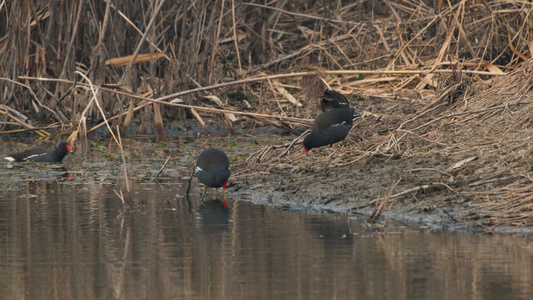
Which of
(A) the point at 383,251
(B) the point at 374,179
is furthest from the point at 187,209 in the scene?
(A) the point at 383,251

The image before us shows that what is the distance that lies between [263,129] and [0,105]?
4358 millimetres

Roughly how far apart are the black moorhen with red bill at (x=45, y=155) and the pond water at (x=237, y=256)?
11.9 ft

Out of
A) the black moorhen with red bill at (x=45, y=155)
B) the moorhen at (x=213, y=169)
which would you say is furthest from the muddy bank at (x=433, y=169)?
the black moorhen with red bill at (x=45, y=155)

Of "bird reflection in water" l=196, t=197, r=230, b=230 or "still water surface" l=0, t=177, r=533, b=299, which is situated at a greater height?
"bird reflection in water" l=196, t=197, r=230, b=230

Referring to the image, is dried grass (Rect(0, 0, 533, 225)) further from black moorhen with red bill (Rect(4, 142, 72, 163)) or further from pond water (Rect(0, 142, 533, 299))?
pond water (Rect(0, 142, 533, 299))

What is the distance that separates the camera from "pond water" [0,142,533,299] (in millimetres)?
5523

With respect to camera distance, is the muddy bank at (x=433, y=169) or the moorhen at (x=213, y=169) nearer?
the muddy bank at (x=433, y=169)

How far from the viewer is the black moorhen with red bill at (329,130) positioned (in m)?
10.8

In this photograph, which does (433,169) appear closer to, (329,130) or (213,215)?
(213,215)

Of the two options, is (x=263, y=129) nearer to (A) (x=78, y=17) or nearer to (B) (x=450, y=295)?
(A) (x=78, y=17)

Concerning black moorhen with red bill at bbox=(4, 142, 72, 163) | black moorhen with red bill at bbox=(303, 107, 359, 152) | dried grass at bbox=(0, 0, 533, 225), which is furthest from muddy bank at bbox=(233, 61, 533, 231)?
black moorhen with red bill at bbox=(4, 142, 72, 163)

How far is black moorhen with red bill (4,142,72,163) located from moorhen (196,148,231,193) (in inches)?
141

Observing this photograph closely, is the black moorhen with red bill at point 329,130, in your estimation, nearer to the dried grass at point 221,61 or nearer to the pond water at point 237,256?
the dried grass at point 221,61

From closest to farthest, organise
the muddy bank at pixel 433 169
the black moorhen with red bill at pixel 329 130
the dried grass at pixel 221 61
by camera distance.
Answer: the muddy bank at pixel 433 169, the black moorhen with red bill at pixel 329 130, the dried grass at pixel 221 61
